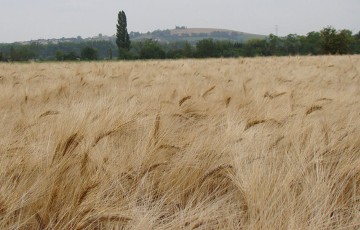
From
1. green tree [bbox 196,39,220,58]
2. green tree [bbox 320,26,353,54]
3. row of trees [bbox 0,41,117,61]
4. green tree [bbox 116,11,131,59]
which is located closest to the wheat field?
row of trees [bbox 0,41,117,61]

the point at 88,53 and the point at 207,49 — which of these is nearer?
the point at 207,49

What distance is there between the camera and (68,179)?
3.64 feet

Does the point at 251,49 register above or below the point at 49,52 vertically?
below

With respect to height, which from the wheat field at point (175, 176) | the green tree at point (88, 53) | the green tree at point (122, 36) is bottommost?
the wheat field at point (175, 176)

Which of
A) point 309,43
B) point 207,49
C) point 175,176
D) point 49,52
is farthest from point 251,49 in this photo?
point 49,52

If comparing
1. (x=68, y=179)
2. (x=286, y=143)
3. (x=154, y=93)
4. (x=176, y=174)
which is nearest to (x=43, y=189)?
(x=68, y=179)

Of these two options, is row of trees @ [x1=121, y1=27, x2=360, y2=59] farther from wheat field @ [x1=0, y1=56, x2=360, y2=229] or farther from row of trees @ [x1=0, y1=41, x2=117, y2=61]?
wheat field @ [x1=0, y1=56, x2=360, y2=229]

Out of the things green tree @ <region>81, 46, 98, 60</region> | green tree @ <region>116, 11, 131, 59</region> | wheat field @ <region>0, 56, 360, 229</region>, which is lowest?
wheat field @ <region>0, 56, 360, 229</region>

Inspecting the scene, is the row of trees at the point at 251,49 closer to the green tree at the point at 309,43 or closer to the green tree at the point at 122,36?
the green tree at the point at 309,43

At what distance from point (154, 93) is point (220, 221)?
2.39 m

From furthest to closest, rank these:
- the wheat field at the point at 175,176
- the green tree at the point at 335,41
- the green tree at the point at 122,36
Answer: the green tree at the point at 122,36 < the green tree at the point at 335,41 < the wheat field at the point at 175,176

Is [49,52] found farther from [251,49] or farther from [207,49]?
[251,49]

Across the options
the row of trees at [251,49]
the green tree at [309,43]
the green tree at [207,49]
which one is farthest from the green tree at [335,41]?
the green tree at [207,49]

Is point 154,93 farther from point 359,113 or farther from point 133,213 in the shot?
point 133,213
